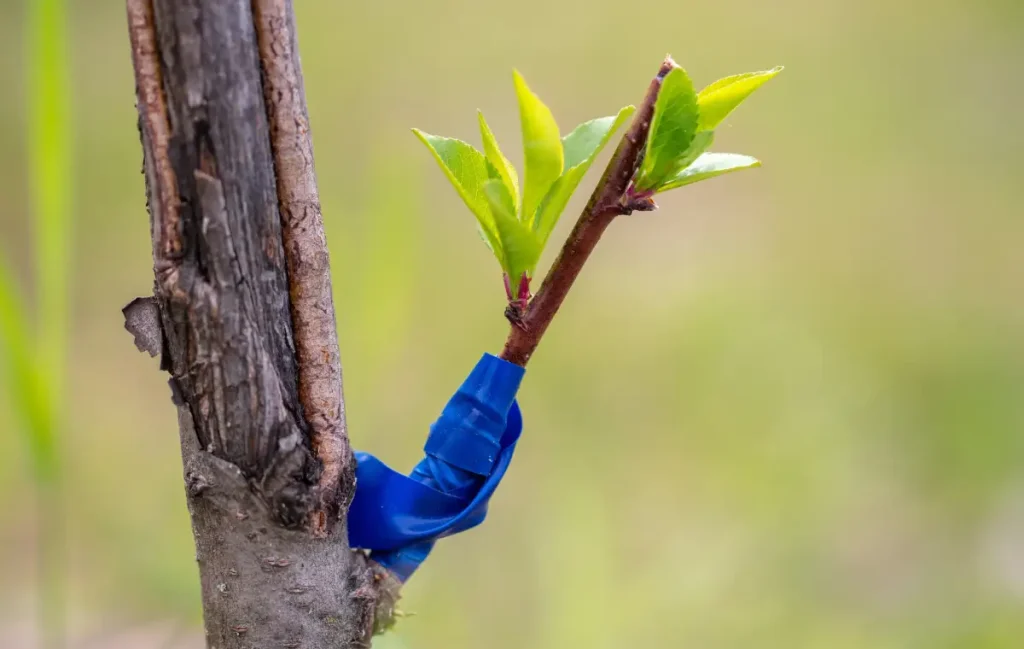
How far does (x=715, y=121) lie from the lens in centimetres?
25

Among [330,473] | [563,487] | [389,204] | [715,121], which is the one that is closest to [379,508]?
[330,473]

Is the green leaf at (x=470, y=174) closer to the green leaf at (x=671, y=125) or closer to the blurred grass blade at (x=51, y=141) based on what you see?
the green leaf at (x=671, y=125)

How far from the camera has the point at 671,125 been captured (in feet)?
0.71

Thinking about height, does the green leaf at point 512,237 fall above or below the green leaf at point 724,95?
below

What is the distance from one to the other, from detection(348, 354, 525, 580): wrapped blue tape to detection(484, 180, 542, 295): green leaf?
3 cm

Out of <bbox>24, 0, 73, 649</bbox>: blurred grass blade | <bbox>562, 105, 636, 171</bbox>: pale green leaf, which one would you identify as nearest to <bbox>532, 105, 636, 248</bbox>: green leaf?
<bbox>562, 105, 636, 171</bbox>: pale green leaf

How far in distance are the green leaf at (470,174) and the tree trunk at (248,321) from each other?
38 millimetres

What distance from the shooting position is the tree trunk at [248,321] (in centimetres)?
20

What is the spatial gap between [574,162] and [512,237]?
1.4 inches

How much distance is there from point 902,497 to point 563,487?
13.3 inches

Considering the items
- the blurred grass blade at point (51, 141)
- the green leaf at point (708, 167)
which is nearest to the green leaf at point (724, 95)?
the green leaf at point (708, 167)

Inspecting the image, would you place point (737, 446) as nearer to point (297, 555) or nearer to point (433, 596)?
point (433, 596)

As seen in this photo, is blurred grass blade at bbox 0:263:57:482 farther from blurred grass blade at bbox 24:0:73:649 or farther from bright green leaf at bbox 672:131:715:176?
bright green leaf at bbox 672:131:715:176

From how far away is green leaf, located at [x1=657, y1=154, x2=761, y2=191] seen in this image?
232mm
